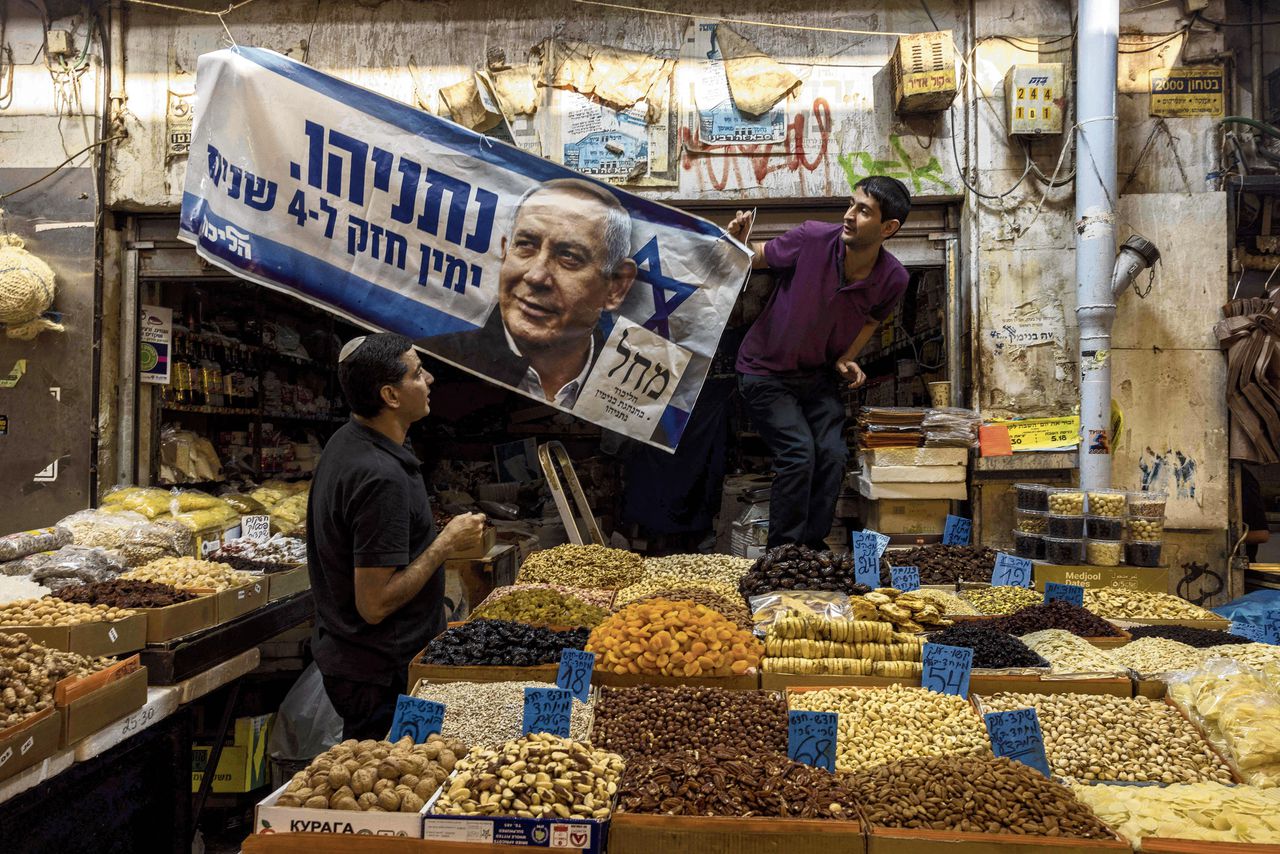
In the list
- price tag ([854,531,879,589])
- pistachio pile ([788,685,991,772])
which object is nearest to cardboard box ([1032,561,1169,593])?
price tag ([854,531,879,589])

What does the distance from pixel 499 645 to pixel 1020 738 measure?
1553 millimetres

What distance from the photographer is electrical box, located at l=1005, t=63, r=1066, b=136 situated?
4316mm

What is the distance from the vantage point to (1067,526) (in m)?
3.74

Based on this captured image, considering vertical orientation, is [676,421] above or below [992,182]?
below

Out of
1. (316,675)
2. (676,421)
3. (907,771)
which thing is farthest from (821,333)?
(316,675)

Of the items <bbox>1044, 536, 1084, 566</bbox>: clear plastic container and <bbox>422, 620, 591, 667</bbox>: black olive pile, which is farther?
<bbox>1044, 536, 1084, 566</bbox>: clear plastic container

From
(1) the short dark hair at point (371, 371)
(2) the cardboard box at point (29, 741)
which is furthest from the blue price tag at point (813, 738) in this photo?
(2) the cardboard box at point (29, 741)

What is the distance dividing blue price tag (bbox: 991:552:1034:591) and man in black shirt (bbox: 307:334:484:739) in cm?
243

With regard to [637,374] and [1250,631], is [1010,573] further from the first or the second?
[637,374]

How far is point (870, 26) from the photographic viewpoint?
4559 mm

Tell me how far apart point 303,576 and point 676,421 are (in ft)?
6.66

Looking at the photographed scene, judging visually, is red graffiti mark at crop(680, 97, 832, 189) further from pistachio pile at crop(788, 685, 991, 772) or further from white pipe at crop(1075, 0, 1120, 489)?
pistachio pile at crop(788, 685, 991, 772)

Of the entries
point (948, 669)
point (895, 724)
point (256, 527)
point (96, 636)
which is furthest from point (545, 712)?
point (256, 527)

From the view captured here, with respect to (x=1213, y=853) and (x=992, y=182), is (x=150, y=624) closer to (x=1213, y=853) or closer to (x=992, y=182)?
(x=1213, y=853)
